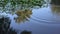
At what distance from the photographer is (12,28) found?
931 mm

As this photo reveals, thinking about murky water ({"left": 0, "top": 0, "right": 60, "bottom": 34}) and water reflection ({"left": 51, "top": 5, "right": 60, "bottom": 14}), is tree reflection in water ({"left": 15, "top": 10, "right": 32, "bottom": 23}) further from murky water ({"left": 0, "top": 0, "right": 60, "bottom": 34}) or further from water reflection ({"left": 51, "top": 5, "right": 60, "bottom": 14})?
water reflection ({"left": 51, "top": 5, "right": 60, "bottom": 14})

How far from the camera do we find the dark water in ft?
2.98

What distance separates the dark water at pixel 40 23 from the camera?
0.91 meters

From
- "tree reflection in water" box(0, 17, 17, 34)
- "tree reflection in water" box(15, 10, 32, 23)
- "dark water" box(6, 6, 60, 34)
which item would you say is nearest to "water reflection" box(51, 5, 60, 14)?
"dark water" box(6, 6, 60, 34)

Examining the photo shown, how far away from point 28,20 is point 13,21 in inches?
4.7

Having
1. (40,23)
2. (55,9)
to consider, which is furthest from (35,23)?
(55,9)

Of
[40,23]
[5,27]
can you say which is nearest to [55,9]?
[40,23]

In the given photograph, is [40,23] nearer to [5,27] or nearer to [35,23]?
[35,23]

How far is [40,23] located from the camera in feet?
3.09

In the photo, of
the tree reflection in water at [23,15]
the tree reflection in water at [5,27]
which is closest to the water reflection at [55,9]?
the tree reflection in water at [23,15]

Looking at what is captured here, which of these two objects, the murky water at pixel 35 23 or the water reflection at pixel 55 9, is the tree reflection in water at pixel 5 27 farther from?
the water reflection at pixel 55 9

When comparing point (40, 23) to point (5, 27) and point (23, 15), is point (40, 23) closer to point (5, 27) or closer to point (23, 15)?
point (23, 15)

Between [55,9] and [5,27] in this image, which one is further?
[55,9]

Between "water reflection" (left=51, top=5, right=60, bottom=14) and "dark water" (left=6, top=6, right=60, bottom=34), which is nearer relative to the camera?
"dark water" (left=6, top=6, right=60, bottom=34)
